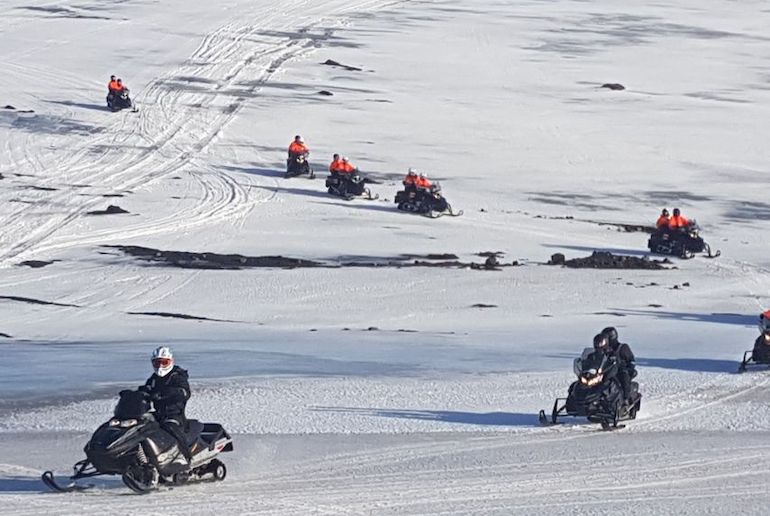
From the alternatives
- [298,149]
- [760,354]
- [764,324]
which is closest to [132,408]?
[760,354]

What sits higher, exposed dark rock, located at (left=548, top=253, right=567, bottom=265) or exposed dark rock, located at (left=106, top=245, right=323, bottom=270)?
exposed dark rock, located at (left=548, top=253, right=567, bottom=265)

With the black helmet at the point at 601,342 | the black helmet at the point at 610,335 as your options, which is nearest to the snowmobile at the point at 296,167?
the black helmet at the point at 610,335

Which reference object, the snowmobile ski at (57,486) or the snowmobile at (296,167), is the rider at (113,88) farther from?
the snowmobile ski at (57,486)

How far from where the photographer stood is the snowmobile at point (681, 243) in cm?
3027

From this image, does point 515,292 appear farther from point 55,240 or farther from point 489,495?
point 489,495

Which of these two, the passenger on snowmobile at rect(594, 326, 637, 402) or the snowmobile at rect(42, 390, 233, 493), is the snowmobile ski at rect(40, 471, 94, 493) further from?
the passenger on snowmobile at rect(594, 326, 637, 402)

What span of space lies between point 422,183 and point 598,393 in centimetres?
1888

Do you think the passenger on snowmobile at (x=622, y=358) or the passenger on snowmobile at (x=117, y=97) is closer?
the passenger on snowmobile at (x=622, y=358)

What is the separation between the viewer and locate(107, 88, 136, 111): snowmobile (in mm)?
46938

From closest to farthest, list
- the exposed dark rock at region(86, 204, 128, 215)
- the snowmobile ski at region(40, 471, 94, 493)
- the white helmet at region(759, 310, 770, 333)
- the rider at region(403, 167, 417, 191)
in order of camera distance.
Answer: the snowmobile ski at region(40, 471, 94, 493)
the white helmet at region(759, 310, 770, 333)
the exposed dark rock at region(86, 204, 128, 215)
the rider at region(403, 167, 417, 191)

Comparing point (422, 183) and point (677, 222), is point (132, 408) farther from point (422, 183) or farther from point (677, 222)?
Result: point (422, 183)

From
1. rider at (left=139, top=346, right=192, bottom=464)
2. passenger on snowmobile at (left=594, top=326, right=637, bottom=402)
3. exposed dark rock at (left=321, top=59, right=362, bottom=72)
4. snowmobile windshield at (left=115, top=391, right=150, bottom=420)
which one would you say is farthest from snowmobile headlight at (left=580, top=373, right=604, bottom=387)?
exposed dark rock at (left=321, top=59, right=362, bottom=72)

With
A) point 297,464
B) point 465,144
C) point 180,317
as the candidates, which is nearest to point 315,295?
point 180,317

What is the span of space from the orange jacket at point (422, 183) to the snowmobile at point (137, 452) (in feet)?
69.7
